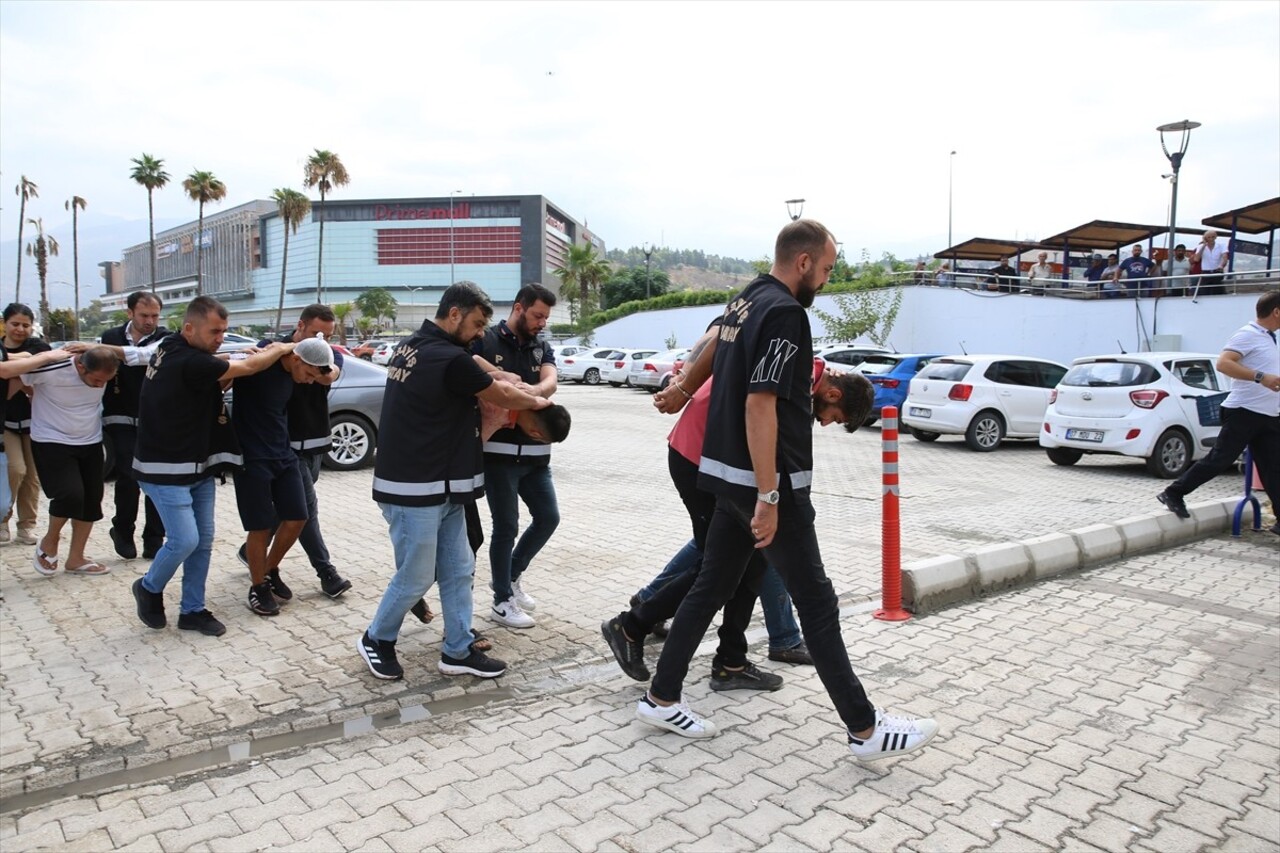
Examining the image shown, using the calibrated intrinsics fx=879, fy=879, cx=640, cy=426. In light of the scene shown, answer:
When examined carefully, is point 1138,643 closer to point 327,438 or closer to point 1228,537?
point 1228,537

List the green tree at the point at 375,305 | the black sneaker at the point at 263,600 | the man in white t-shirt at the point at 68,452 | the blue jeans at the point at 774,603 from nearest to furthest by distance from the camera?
the blue jeans at the point at 774,603 < the black sneaker at the point at 263,600 < the man in white t-shirt at the point at 68,452 < the green tree at the point at 375,305

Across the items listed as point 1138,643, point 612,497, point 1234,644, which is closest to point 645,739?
point 1138,643

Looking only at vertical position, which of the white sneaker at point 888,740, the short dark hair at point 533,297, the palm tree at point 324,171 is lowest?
the white sneaker at point 888,740

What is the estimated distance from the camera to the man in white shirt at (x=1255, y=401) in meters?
6.83

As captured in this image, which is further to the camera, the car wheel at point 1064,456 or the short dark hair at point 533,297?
the car wheel at point 1064,456

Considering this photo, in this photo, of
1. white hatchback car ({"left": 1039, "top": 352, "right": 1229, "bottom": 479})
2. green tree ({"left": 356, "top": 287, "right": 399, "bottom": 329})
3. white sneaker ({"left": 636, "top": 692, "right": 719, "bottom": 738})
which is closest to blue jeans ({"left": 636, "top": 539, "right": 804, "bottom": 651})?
white sneaker ({"left": 636, "top": 692, "right": 719, "bottom": 738})

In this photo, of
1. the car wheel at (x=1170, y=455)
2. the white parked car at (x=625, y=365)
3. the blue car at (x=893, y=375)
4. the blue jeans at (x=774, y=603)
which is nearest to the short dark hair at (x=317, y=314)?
the blue jeans at (x=774, y=603)

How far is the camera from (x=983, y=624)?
5262mm

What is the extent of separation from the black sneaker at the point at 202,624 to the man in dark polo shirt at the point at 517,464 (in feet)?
4.95

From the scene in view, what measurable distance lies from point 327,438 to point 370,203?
4444 inches

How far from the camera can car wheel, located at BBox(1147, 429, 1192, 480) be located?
36.7 feet

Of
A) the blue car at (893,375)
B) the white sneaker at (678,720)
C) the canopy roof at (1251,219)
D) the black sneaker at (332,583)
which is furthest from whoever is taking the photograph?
the canopy roof at (1251,219)

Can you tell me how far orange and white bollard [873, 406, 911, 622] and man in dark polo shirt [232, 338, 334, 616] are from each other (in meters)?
3.27

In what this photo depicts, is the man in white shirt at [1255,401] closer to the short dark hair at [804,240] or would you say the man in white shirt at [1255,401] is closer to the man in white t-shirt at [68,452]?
the short dark hair at [804,240]
